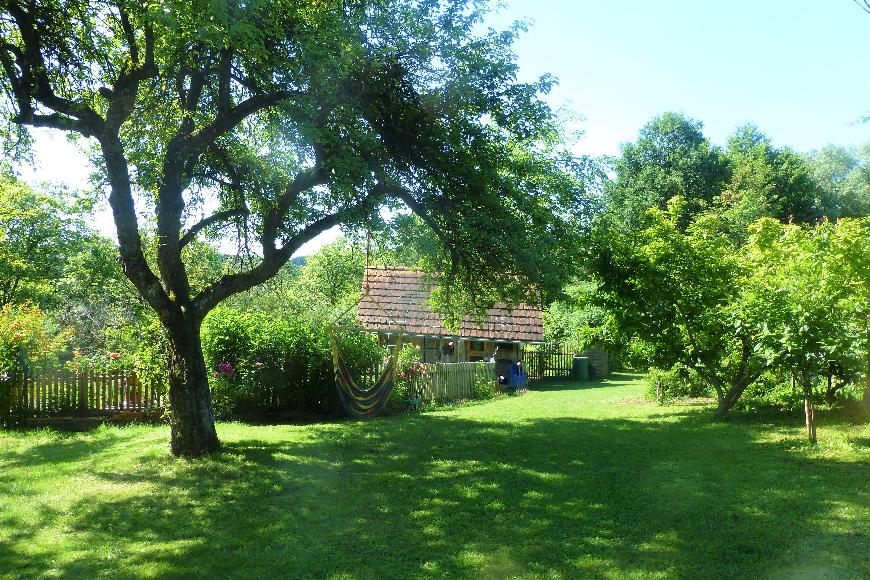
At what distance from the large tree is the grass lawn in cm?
206

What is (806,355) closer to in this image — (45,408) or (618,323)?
(618,323)

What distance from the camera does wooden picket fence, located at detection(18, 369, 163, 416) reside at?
573 inches

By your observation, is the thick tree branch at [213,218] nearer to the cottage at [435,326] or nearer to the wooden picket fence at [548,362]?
the cottage at [435,326]

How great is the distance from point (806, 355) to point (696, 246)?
4415 mm

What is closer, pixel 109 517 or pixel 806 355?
pixel 109 517

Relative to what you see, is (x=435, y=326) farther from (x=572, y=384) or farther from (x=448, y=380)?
(x=572, y=384)

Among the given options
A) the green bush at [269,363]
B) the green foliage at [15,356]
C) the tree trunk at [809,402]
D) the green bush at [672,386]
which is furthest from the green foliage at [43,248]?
the tree trunk at [809,402]

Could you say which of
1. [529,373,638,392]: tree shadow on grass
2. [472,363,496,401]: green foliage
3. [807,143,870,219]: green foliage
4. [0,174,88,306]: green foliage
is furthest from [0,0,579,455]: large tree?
[807,143,870,219]: green foliage

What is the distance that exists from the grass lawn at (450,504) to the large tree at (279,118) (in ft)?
6.77

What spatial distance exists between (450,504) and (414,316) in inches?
713

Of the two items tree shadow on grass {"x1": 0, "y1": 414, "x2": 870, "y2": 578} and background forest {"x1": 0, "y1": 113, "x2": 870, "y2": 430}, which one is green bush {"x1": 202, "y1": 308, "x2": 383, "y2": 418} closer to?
background forest {"x1": 0, "y1": 113, "x2": 870, "y2": 430}

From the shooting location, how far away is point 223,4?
28.0ft

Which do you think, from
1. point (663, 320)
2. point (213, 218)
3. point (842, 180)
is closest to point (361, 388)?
point (213, 218)

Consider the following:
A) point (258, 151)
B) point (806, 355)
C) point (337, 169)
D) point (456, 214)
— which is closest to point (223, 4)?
point (337, 169)
